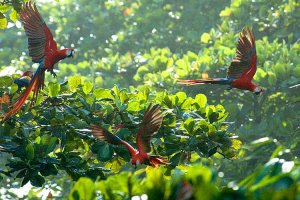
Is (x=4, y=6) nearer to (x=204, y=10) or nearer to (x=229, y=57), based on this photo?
(x=229, y=57)

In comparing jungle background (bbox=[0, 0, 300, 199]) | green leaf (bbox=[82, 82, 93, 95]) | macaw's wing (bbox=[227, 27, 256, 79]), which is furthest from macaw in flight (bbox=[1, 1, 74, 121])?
macaw's wing (bbox=[227, 27, 256, 79])

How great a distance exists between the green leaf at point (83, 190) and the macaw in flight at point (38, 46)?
6.65ft

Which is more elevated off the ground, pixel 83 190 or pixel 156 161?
pixel 83 190

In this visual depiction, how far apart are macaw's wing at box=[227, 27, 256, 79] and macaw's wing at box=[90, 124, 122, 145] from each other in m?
1.27

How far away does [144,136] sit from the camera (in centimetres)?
470

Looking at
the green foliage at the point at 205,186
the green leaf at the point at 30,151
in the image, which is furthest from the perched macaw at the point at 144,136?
the green foliage at the point at 205,186

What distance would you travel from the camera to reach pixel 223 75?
10156 millimetres

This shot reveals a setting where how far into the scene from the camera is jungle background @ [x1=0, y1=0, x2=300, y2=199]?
2.87m

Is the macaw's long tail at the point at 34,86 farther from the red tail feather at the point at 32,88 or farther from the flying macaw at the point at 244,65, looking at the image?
the flying macaw at the point at 244,65

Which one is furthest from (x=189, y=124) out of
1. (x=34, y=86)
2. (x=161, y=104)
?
(x=34, y=86)

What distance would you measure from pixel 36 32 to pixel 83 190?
2.28 m

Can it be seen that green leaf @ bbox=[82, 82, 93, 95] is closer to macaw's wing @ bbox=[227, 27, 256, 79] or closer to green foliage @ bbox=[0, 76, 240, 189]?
green foliage @ bbox=[0, 76, 240, 189]

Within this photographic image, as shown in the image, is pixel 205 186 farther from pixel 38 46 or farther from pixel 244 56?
pixel 244 56

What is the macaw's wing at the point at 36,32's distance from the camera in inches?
190
